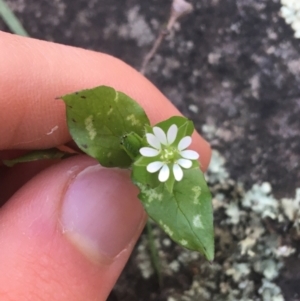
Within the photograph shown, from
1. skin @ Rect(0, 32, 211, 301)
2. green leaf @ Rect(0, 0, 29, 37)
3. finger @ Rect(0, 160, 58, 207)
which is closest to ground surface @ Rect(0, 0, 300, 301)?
green leaf @ Rect(0, 0, 29, 37)

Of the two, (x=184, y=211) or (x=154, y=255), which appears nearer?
(x=184, y=211)

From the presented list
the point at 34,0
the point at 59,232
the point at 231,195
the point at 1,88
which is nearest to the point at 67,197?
the point at 59,232

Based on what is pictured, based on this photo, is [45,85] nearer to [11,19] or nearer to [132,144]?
[132,144]

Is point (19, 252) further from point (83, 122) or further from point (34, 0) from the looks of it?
point (34, 0)

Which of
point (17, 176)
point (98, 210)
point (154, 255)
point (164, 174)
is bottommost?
point (154, 255)

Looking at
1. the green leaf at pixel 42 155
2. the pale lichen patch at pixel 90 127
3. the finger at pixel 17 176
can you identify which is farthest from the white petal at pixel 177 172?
the finger at pixel 17 176

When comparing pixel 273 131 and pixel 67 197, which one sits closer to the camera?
pixel 67 197

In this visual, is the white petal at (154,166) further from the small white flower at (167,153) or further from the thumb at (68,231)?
the thumb at (68,231)

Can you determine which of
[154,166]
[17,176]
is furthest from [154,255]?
[154,166]

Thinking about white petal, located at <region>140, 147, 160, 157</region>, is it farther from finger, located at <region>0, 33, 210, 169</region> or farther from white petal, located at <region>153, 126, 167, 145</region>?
finger, located at <region>0, 33, 210, 169</region>
